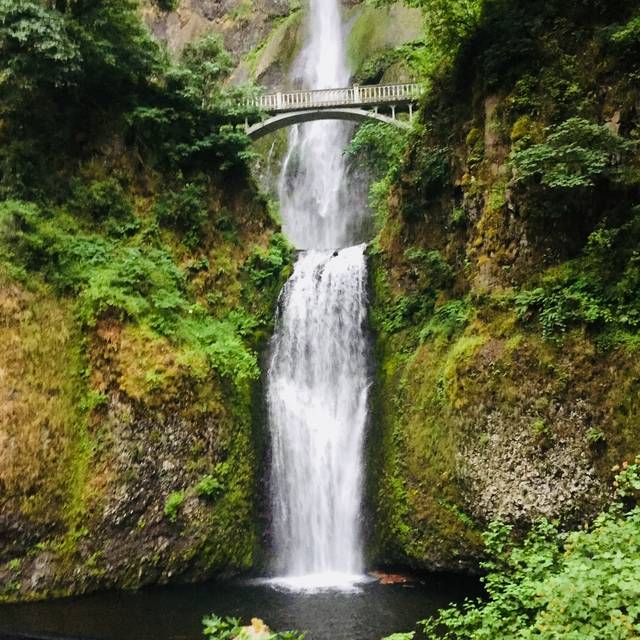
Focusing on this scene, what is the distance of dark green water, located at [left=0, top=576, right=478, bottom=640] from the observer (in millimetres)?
7762

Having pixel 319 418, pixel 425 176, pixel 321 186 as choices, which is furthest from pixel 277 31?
pixel 319 418

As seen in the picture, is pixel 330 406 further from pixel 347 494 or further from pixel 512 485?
pixel 512 485

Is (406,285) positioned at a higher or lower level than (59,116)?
lower

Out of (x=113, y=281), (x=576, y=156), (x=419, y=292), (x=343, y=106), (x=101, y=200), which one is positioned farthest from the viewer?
(x=343, y=106)

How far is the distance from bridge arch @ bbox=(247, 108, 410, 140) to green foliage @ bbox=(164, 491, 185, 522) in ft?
39.5

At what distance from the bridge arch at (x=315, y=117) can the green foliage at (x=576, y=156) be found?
10109mm

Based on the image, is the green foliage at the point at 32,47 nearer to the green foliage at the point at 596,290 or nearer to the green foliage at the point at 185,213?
the green foliage at the point at 185,213

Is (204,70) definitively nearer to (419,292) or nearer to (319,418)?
(419,292)

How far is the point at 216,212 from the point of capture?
592 inches

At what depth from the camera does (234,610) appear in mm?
8672

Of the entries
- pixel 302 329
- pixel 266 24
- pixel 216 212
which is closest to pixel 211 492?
pixel 302 329

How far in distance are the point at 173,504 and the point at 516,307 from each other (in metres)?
6.92

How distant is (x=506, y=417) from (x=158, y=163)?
1069 centimetres

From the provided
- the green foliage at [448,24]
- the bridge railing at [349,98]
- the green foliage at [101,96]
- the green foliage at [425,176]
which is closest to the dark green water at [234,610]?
the green foliage at [425,176]
